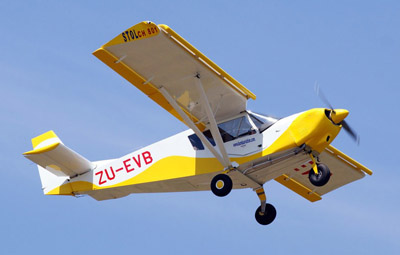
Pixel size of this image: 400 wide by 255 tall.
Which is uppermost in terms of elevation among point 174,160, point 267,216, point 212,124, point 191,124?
point 191,124

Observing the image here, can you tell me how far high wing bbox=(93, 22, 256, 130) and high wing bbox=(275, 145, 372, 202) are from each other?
2.84 meters

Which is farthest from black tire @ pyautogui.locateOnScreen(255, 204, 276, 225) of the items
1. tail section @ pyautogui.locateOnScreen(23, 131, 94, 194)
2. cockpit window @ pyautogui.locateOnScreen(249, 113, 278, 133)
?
tail section @ pyautogui.locateOnScreen(23, 131, 94, 194)

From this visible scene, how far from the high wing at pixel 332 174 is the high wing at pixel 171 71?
112 inches

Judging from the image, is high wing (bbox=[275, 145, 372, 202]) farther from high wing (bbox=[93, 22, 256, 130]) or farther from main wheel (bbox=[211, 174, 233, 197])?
high wing (bbox=[93, 22, 256, 130])

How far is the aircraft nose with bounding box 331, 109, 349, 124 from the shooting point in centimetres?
2038

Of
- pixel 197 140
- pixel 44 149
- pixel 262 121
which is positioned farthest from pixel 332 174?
pixel 44 149

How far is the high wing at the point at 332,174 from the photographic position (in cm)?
2317

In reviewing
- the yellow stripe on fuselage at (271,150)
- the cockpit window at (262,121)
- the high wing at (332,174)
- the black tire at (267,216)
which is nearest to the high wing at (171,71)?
the cockpit window at (262,121)

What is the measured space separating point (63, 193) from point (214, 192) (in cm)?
472

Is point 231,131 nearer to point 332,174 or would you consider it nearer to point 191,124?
point 191,124

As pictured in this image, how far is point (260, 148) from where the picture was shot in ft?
68.0

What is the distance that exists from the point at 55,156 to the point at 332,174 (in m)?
7.28

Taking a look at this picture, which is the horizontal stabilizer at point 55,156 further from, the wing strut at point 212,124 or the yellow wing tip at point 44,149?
the wing strut at point 212,124

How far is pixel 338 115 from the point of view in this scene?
20375mm
